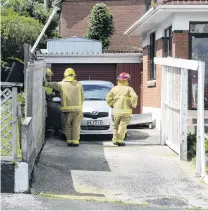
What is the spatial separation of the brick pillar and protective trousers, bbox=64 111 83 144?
3348mm

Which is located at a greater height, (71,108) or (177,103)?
(177,103)

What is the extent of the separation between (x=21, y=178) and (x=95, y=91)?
7.91 m

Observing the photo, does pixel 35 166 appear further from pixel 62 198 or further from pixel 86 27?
pixel 86 27

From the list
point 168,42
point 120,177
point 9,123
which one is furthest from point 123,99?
point 9,123

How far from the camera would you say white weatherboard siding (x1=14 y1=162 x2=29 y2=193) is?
24.3 feet

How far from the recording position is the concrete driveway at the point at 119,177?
7.89m

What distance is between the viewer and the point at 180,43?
13875mm

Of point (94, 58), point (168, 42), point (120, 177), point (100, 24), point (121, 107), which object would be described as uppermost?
point (100, 24)

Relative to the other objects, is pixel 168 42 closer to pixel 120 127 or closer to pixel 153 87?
pixel 153 87

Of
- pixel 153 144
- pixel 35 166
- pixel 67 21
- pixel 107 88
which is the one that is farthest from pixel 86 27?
pixel 35 166

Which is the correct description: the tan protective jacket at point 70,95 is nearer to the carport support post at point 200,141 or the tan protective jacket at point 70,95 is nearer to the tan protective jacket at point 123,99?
the tan protective jacket at point 123,99

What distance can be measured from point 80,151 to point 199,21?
4959mm

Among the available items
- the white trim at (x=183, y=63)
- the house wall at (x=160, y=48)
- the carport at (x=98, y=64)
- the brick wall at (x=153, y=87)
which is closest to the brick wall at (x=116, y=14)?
the carport at (x=98, y=64)

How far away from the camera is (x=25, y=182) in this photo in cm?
744
